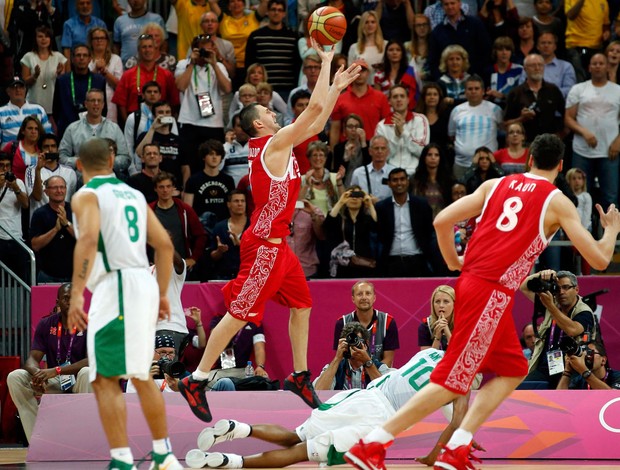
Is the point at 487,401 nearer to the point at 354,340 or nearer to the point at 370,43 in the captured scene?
the point at 354,340

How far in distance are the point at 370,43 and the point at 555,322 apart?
6095mm

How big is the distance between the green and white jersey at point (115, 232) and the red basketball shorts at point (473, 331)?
7.03 feet

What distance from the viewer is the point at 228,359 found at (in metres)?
11.9

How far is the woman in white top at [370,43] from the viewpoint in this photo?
15484 millimetres

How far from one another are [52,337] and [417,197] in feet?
14.6

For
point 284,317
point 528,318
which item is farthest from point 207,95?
point 528,318

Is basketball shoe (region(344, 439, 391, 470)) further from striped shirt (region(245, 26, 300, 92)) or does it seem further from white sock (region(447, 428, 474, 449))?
striped shirt (region(245, 26, 300, 92))

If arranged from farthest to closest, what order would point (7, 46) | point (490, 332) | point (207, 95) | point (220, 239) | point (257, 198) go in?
1. point (7, 46)
2. point (207, 95)
3. point (220, 239)
4. point (257, 198)
5. point (490, 332)

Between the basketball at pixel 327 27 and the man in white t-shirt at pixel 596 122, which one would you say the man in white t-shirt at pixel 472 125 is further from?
the basketball at pixel 327 27

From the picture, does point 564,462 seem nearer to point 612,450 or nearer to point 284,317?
point 612,450

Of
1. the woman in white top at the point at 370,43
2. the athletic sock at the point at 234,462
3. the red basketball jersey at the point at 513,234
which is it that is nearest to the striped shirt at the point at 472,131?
the woman in white top at the point at 370,43

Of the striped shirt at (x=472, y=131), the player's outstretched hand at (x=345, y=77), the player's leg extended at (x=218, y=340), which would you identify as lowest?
the player's leg extended at (x=218, y=340)

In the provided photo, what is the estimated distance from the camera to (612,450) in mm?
9711

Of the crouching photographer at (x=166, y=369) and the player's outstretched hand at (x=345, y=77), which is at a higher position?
the player's outstretched hand at (x=345, y=77)
